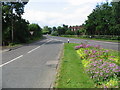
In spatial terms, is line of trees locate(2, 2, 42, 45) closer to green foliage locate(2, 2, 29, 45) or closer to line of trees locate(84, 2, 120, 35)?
green foliage locate(2, 2, 29, 45)

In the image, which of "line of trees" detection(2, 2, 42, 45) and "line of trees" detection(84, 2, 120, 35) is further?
"line of trees" detection(84, 2, 120, 35)

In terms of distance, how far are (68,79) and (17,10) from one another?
1107 inches

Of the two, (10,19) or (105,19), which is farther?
(105,19)

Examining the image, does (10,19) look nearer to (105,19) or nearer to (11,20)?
(11,20)

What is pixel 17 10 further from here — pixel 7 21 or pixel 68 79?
pixel 68 79

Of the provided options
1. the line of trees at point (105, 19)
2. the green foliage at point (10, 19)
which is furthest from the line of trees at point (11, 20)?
the line of trees at point (105, 19)

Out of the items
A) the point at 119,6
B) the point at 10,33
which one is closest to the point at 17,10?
the point at 10,33

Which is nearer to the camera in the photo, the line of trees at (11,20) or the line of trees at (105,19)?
the line of trees at (11,20)

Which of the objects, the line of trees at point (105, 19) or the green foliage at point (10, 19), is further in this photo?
the line of trees at point (105, 19)

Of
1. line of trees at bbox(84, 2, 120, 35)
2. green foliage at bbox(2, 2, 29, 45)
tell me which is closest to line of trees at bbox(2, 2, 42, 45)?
green foliage at bbox(2, 2, 29, 45)

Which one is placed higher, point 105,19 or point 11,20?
point 105,19

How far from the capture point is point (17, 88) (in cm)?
561

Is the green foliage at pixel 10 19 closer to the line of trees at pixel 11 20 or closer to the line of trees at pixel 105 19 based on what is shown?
the line of trees at pixel 11 20

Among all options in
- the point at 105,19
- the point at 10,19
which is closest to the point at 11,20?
the point at 10,19
